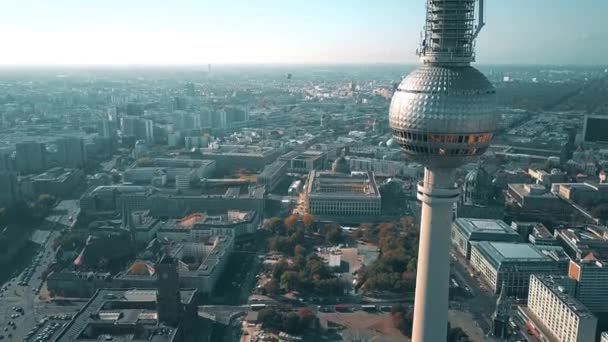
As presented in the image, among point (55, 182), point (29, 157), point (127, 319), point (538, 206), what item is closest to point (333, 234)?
point (127, 319)

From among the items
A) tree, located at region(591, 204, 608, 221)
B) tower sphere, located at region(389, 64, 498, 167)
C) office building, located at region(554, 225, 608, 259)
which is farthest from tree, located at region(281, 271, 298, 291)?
tree, located at region(591, 204, 608, 221)

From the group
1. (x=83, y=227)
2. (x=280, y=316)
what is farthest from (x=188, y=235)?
(x=280, y=316)

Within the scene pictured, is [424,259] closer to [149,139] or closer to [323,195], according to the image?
[323,195]

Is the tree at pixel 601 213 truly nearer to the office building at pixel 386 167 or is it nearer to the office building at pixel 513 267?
the office building at pixel 513 267

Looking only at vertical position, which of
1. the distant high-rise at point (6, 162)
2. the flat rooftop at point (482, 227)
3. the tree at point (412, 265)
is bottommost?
the tree at point (412, 265)

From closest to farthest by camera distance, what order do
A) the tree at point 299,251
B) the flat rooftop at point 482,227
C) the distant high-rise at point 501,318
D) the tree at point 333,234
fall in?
the distant high-rise at point 501,318
the tree at point 299,251
the flat rooftop at point 482,227
the tree at point 333,234

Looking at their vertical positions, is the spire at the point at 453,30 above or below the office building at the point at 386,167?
above

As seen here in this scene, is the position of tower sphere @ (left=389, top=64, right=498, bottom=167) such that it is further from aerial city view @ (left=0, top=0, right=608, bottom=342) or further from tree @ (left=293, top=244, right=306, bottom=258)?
tree @ (left=293, top=244, right=306, bottom=258)

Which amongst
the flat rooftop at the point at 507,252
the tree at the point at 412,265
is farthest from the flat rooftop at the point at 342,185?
the tree at the point at 412,265

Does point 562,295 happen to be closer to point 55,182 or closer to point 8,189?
point 8,189
